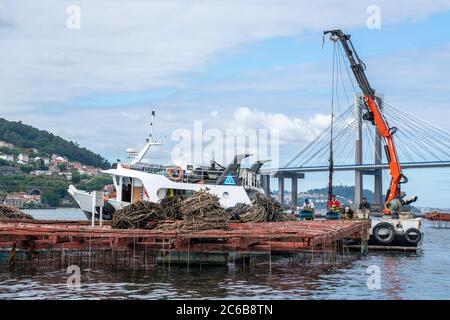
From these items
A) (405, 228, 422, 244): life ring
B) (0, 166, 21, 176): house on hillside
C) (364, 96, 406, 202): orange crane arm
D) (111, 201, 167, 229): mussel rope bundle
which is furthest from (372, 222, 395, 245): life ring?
(0, 166, 21, 176): house on hillside

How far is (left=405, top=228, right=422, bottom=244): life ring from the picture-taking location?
3850 centimetres

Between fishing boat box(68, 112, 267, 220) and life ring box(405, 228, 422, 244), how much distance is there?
9.78m

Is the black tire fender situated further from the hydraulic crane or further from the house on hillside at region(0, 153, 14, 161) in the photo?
the house on hillside at region(0, 153, 14, 161)

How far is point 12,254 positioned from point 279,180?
97.9m

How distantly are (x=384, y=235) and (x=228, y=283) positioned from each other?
1850 cm

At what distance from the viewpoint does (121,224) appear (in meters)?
27.4

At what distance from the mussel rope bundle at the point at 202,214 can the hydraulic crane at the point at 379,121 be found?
1820 centimetres

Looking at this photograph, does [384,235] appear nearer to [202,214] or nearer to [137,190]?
[137,190]

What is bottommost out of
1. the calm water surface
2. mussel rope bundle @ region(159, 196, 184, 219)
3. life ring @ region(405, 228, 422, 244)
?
the calm water surface

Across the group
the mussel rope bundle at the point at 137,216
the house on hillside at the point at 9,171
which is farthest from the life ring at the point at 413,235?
the house on hillside at the point at 9,171

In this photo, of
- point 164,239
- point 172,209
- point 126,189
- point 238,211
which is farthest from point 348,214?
point 164,239

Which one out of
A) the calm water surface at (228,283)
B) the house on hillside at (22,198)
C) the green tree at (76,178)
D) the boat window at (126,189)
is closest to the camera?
the calm water surface at (228,283)

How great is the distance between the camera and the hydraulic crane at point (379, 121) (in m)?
44.4

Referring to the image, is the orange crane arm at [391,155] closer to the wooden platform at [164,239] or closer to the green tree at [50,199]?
the wooden platform at [164,239]
